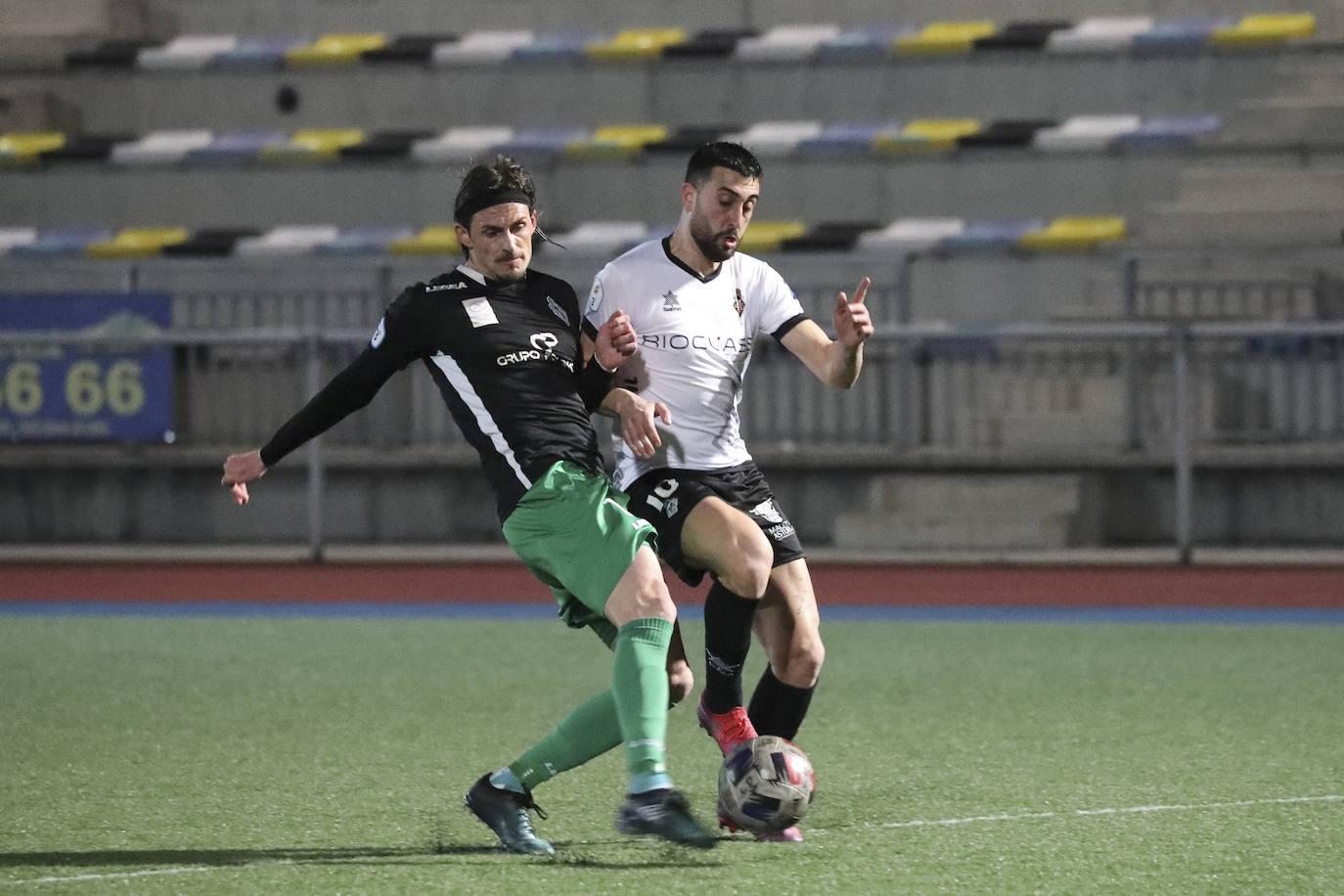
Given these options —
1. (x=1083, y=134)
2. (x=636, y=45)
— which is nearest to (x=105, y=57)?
(x=636, y=45)

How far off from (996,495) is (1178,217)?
152 inches

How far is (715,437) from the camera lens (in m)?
6.04

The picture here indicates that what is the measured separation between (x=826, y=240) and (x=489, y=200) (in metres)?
12.3

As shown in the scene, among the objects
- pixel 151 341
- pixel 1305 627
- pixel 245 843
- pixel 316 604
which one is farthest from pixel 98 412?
pixel 245 843

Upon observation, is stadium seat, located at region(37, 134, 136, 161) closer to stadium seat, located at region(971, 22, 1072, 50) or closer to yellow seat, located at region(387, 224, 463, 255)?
yellow seat, located at region(387, 224, 463, 255)

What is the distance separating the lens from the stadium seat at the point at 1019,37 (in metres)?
18.4

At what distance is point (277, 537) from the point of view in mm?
16031

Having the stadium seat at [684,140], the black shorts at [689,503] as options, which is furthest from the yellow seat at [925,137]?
the black shorts at [689,503]

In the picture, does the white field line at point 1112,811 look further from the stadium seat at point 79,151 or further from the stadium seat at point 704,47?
the stadium seat at point 79,151

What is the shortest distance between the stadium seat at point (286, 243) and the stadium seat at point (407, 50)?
6.29ft

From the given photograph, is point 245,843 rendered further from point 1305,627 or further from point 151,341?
point 151,341

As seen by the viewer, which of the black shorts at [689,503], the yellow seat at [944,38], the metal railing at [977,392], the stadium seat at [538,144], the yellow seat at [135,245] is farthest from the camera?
the yellow seat at [135,245]

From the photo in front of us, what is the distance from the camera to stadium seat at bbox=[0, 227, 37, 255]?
19250mm

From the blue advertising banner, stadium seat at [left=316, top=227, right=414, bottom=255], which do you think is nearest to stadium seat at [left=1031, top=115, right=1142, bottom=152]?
stadium seat at [left=316, top=227, right=414, bottom=255]
